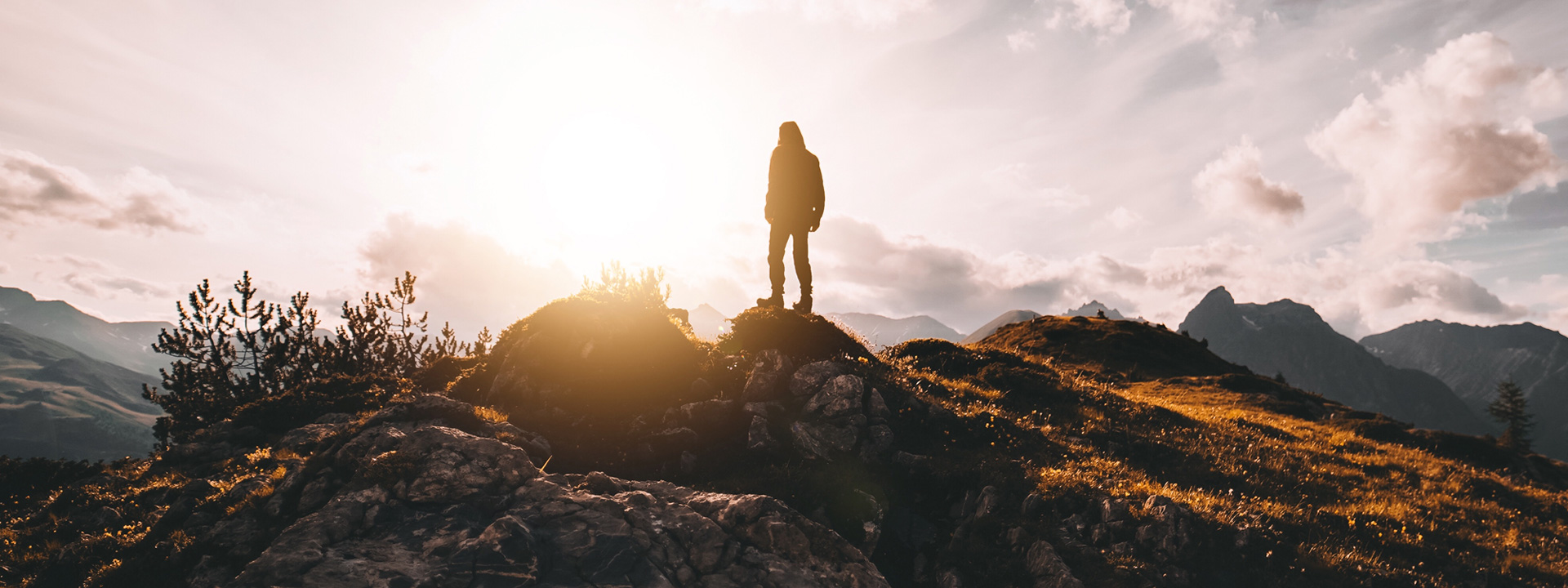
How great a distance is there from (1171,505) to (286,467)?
16957 millimetres

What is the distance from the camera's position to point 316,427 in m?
14.8

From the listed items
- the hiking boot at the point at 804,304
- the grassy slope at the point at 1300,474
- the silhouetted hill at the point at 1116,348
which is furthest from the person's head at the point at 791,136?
the silhouetted hill at the point at 1116,348

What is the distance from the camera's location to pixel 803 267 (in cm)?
2050

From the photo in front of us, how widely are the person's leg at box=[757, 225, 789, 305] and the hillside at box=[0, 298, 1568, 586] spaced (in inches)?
81.4

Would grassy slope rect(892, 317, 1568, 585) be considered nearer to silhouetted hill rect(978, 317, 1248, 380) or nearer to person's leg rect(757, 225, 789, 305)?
person's leg rect(757, 225, 789, 305)

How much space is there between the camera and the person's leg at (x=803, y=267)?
66.4 ft

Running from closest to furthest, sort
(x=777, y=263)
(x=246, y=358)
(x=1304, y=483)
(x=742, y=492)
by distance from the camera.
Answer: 1. (x=742, y=492)
2. (x=1304, y=483)
3. (x=777, y=263)
4. (x=246, y=358)

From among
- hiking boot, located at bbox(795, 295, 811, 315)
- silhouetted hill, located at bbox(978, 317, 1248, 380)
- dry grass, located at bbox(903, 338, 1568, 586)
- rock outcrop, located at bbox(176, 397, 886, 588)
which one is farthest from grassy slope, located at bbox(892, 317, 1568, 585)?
silhouetted hill, located at bbox(978, 317, 1248, 380)

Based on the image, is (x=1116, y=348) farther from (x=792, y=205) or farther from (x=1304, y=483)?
(x=792, y=205)

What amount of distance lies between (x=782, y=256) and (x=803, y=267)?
808 mm

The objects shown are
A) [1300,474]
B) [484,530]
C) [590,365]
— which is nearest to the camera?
[484,530]

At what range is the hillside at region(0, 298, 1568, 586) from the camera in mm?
9406

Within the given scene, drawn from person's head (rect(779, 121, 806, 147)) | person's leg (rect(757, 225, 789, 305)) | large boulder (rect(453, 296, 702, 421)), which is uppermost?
person's head (rect(779, 121, 806, 147))

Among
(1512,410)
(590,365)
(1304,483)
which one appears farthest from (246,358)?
(1512,410)
